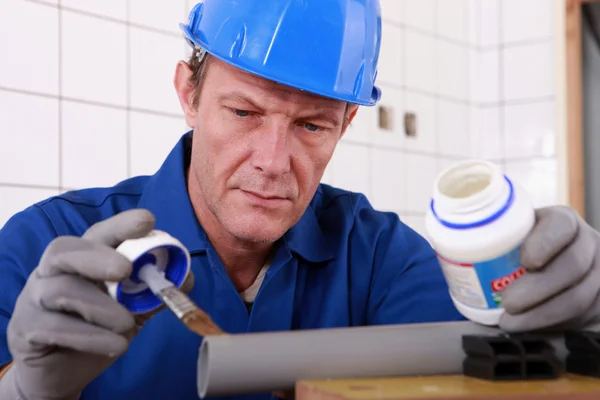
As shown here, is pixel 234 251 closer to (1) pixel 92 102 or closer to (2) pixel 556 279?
(2) pixel 556 279

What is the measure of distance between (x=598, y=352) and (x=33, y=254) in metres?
0.75

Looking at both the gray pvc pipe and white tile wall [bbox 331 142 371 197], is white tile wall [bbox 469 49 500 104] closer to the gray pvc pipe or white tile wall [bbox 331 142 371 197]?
white tile wall [bbox 331 142 371 197]

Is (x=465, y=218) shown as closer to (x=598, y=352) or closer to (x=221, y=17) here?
(x=598, y=352)

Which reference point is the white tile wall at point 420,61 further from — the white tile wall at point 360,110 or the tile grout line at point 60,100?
the tile grout line at point 60,100

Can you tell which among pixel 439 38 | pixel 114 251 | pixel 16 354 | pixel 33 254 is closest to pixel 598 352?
pixel 114 251

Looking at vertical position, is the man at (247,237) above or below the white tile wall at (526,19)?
below

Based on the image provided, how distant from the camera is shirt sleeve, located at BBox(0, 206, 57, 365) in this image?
100 cm

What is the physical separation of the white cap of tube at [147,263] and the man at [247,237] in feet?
0.06

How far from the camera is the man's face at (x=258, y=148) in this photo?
1085mm

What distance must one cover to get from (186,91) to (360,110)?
125cm

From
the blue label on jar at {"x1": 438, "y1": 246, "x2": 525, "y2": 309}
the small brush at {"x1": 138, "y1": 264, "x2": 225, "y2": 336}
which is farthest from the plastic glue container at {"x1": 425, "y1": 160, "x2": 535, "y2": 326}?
the small brush at {"x1": 138, "y1": 264, "x2": 225, "y2": 336}

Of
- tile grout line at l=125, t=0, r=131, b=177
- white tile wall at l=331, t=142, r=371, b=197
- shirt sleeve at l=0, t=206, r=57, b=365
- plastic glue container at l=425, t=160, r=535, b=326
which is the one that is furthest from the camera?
white tile wall at l=331, t=142, r=371, b=197

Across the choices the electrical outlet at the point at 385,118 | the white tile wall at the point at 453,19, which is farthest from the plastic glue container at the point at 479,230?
the white tile wall at the point at 453,19

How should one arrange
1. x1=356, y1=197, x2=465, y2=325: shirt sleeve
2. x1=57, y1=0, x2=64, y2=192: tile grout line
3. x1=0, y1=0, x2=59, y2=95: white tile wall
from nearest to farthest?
x1=356, y1=197, x2=465, y2=325: shirt sleeve → x1=0, y1=0, x2=59, y2=95: white tile wall → x1=57, y1=0, x2=64, y2=192: tile grout line
